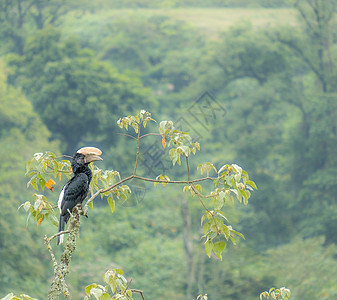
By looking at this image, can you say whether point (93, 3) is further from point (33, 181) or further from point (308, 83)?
point (33, 181)

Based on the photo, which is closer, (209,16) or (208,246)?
(208,246)

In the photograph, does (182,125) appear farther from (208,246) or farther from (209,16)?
(208,246)

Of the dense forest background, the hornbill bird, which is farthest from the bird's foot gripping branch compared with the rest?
Result: the dense forest background

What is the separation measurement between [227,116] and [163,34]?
436cm

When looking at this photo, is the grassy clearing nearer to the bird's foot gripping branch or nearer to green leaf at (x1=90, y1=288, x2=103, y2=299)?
the bird's foot gripping branch

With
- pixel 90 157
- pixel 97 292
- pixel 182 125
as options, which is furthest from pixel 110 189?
pixel 182 125

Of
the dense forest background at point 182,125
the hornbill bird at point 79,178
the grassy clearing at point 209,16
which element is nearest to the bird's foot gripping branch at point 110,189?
the hornbill bird at point 79,178

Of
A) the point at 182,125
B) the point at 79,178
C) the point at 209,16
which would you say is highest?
the point at 79,178

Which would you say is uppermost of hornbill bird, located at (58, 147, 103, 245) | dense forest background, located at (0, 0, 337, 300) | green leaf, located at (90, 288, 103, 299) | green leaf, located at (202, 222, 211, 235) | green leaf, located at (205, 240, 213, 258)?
green leaf, located at (90, 288, 103, 299)

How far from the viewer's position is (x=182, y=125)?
14.8 metres

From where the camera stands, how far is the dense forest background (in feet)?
36.4

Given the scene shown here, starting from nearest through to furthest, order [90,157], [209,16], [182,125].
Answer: [90,157] → [182,125] → [209,16]

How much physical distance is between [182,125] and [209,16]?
7155mm

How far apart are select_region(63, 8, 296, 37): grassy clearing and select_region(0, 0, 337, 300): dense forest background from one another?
0.08 m
